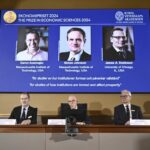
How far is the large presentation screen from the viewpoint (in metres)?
6.57

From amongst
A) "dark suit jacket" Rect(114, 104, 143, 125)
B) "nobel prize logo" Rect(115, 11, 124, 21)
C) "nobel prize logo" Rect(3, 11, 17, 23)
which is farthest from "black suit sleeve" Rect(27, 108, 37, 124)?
"nobel prize logo" Rect(115, 11, 124, 21)

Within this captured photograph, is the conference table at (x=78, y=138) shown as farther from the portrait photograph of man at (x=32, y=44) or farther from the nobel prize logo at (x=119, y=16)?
the nobel prize logo at (x=119, y=16)

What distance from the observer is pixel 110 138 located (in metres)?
4.46

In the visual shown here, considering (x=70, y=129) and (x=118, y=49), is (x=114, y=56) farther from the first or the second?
(x=70, y=129)

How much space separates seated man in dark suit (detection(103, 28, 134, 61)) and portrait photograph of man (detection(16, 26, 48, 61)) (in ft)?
4.07

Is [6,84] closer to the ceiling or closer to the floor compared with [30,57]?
closer to the floor

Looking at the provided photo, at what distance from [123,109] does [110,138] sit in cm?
120

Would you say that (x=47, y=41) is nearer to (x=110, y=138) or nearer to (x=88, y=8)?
(x=88, y=8)

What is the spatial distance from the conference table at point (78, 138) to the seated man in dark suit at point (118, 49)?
2.41m

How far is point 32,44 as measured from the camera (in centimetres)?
677

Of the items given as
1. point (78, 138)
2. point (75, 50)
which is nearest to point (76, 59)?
point (75, 50)

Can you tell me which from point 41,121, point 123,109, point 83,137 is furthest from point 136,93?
point 83,137

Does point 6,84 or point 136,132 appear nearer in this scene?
point 136,132

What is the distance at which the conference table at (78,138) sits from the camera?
445 cm
